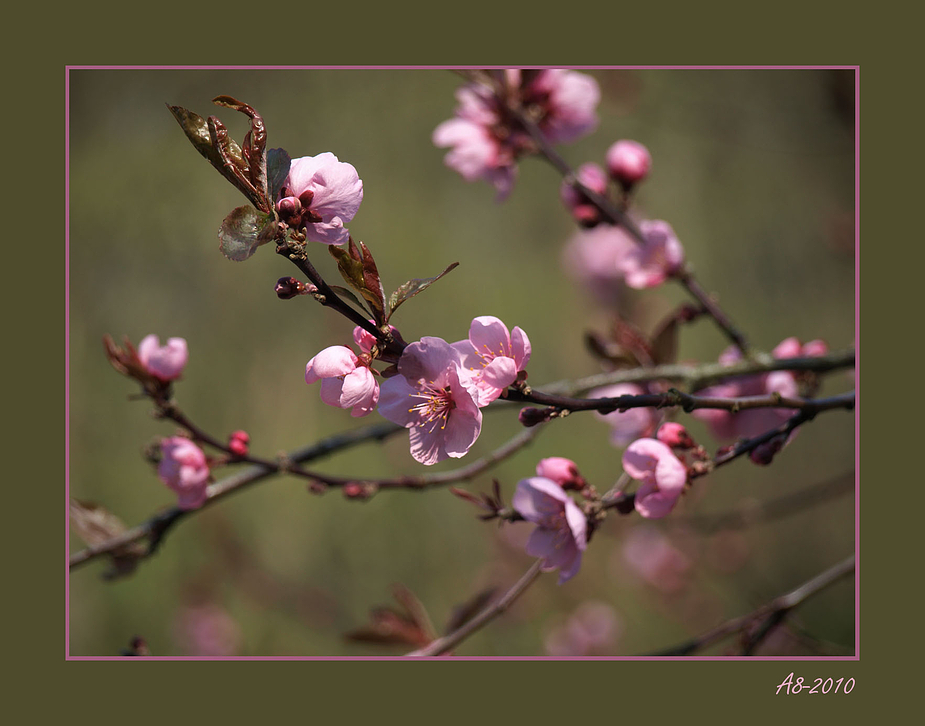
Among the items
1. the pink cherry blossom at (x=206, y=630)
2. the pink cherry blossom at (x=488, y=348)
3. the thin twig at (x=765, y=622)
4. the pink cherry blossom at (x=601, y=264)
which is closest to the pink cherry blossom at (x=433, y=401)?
the pink cherry blossom at (x=488, y=348)

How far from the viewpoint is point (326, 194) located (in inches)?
22.9

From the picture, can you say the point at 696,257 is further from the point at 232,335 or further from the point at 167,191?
the point at 167,191

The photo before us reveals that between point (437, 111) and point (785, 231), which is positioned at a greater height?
point (437, 111)

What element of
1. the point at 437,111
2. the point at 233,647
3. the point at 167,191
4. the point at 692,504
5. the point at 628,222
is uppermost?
the point at 437,111

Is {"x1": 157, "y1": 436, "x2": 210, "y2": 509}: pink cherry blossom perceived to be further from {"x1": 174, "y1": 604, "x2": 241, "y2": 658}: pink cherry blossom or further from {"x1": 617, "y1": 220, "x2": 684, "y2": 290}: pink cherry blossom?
{"x1": 174, "y1": 604, "x2": 241, "y2": 658}: pink cherry blossom

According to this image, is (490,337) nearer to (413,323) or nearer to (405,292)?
(405,292)

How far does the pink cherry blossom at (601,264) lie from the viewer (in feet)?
7.13

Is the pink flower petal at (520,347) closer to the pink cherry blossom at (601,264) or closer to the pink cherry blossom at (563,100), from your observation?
the pink cherry blossom at (563,100)

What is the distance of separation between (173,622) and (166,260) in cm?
137

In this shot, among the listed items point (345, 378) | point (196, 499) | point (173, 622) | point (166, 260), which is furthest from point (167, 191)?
point (345, 378)

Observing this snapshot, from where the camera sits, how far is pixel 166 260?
8.61 ft

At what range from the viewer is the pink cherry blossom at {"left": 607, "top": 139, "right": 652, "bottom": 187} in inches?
47.7

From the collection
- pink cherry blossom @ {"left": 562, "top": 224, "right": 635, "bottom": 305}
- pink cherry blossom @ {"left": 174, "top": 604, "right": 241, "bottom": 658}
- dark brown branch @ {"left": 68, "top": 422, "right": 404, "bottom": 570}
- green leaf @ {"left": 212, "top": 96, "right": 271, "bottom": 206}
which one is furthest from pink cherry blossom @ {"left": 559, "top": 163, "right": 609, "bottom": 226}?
pink cherry blossom @ {"left": 174, "top": 604, "right": 241, "bottom": 658}

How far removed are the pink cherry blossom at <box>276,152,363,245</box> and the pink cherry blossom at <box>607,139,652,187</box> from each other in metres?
0.77
